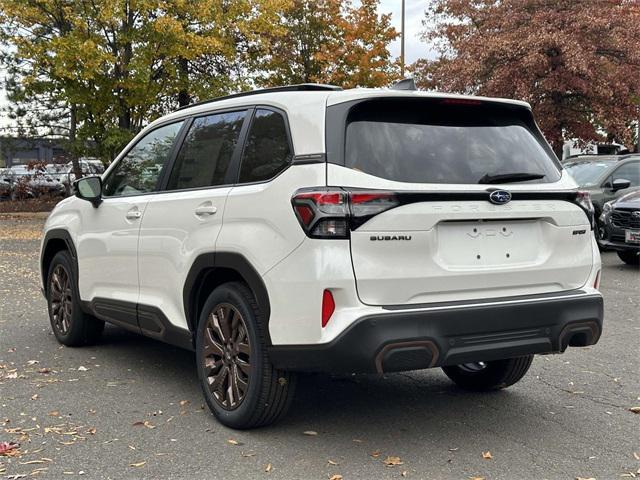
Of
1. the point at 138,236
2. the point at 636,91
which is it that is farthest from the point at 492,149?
the point at 636,91

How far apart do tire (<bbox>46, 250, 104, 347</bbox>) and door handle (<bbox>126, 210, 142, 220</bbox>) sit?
3.58 ft

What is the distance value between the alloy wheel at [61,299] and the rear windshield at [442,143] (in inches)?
133

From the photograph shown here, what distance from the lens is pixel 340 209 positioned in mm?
3504

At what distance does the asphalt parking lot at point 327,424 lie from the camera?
366cm

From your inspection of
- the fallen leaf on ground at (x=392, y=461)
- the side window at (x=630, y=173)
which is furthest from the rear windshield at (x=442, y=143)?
the side window at (x=630, y=173)

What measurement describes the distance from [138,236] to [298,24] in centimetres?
2413

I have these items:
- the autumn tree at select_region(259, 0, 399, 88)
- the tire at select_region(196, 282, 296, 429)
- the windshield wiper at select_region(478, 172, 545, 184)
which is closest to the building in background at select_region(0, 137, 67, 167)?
the autumn tree at select_region(259, 0, 399, 88)

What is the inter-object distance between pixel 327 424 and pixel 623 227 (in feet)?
27.0

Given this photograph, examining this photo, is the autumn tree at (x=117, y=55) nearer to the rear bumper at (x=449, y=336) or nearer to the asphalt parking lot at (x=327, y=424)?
the asphalt parking lot at (x=327, y=424)

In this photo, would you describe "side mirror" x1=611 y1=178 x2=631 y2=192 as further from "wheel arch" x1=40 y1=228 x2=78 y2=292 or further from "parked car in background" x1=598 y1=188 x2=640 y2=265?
"wheel arch" x1=40 y1=228 x2=78 y2=292

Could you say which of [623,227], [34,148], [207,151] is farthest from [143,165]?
[34,148]

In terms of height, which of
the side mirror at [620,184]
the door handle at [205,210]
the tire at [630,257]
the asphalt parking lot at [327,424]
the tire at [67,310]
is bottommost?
the tire at [630,257]

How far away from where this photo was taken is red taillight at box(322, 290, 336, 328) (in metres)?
3.51

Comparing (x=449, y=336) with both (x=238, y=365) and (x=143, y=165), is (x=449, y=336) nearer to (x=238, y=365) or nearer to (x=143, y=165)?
(x=238, y=365)
